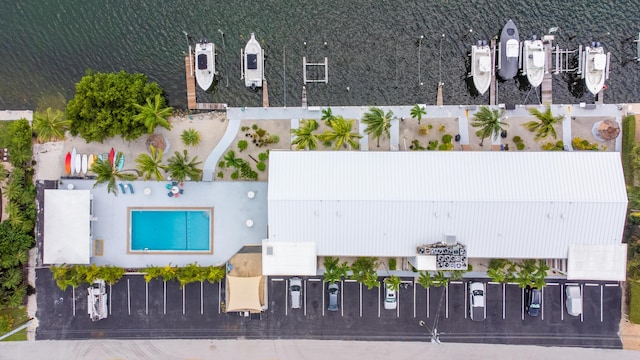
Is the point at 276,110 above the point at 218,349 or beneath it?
above

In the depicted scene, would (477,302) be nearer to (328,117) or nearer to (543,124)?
(543,124)

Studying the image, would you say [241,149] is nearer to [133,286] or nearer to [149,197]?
[149,197]

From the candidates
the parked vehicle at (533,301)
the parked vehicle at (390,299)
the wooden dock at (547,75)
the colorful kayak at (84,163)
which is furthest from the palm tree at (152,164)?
the wooden dock at (547,75)

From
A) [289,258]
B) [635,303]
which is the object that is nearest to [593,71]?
[635,303]

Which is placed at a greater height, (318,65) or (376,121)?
(318,65)

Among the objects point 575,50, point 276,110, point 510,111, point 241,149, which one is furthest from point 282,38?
point 575,50

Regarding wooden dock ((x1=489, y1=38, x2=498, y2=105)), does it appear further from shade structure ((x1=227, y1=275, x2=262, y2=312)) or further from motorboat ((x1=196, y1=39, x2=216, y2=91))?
shade structure ((x1=227, y1=275, x2=262, y2=312))
